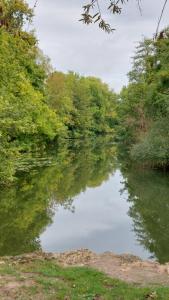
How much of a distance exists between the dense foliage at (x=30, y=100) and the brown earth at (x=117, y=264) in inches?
219

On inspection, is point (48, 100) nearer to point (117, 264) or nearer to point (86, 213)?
point (86, 213)

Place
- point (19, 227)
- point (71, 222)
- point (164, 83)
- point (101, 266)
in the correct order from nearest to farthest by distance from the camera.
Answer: point (101, 266) → point (19, 227) → point (71, 222) → point (164, 83)

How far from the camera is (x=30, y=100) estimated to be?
38500 millimetres

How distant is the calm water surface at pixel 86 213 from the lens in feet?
50.9

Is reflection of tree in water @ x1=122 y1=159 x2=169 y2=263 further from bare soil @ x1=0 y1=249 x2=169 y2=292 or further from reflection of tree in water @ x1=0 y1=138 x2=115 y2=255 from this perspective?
reflection of tree in water @ x1=0 y1=138 x2=115 y2=255

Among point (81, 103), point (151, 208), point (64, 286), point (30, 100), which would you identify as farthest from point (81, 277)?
point (81, 103)

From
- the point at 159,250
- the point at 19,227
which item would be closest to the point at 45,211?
the point at 19,227

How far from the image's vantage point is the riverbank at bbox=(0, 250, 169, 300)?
8.42 metres

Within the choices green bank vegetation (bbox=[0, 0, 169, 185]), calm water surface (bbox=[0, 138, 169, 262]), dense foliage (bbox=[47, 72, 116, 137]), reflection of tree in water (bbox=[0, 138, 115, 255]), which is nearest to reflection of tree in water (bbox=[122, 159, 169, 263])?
calm water surface (bbox=[0, 138, 169, 262])

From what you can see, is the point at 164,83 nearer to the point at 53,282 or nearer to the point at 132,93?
the point at 132,93

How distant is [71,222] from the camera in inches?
747

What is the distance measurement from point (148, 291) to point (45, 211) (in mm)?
11951

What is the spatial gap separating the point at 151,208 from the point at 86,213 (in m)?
3.08

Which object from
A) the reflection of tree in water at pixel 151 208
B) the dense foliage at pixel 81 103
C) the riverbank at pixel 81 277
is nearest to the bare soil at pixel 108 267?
the riverbank at pixel 81 277
